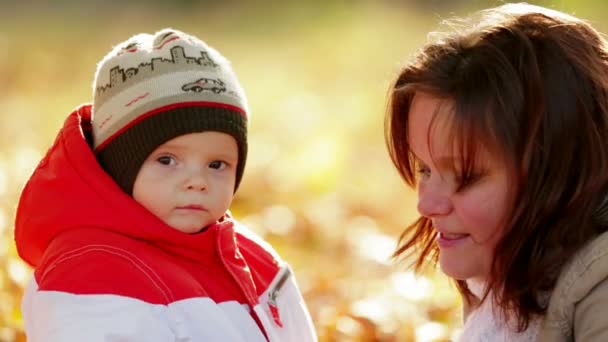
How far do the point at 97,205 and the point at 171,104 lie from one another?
28 cm

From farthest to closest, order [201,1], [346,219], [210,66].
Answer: [201,1], [346,219], [210,66]

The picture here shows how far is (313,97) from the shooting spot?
21.7 feet

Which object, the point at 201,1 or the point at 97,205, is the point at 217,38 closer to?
the point at 201,1

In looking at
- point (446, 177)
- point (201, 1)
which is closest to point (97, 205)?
point (446, 177)

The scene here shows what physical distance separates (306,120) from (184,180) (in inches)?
148

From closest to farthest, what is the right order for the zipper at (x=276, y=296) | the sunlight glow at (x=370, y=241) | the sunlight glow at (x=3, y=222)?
the zipper at (x=276, y=296) → the sunlight glow at (x=3, y=222) → the sunlight glow at (x=370, y=241)

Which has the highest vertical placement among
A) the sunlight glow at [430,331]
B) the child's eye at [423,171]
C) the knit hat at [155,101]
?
the knit hat at [155,101]

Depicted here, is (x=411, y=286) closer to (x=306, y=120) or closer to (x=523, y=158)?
(x=523, y=158)

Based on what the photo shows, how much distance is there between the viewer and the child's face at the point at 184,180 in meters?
2.36

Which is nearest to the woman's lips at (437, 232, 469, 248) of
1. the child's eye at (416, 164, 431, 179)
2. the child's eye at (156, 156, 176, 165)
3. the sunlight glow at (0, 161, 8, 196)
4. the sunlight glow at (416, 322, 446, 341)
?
the child's eye at (416, 164, 431, 179)

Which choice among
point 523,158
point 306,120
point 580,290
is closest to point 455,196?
point 523,158

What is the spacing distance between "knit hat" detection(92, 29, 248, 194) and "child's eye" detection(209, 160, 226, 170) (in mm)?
60

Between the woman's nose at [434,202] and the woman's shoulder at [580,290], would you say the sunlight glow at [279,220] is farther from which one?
the woman's shoulder at [580,290]

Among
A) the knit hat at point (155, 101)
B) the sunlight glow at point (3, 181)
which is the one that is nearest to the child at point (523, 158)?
the knit hat at point (155, 101)
